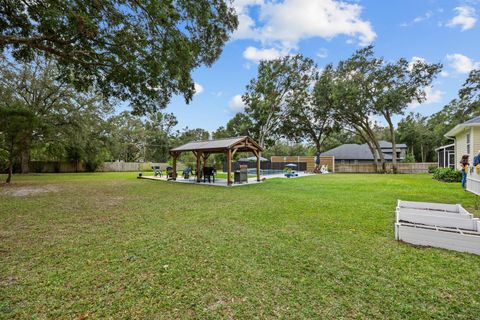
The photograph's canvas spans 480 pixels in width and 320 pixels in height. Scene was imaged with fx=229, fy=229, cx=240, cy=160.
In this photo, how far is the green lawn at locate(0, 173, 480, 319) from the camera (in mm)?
2023

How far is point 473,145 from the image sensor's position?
1027 centimetres

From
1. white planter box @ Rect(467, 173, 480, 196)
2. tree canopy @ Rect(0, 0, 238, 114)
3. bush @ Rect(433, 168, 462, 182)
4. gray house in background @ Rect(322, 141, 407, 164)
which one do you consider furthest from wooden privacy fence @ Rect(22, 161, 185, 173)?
bush @ Rect(433, 168, 462, 182)

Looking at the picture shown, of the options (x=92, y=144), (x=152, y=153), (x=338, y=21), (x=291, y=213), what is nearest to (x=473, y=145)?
(x=338, y=21)

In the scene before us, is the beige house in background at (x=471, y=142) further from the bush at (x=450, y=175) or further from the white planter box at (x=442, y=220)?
the white planter box at (x=442, y=220)

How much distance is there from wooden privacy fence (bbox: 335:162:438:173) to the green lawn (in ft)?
70.5

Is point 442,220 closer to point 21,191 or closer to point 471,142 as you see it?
point 471,142

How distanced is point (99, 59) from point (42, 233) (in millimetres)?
5655

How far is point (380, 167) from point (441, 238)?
2320 cm

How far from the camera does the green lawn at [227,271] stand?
2.02 m

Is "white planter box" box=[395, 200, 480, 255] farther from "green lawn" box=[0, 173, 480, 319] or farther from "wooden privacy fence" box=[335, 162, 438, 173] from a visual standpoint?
Answer: "wooden privacy fence" box=[335, 162, 438, 173]

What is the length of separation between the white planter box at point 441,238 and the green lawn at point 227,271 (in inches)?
6.3

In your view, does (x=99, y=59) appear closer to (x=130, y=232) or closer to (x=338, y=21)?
(x=130, y=232)

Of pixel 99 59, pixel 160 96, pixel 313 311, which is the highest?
pixel 99 59

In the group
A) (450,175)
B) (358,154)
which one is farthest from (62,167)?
(358,154)
